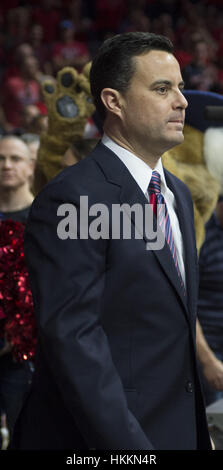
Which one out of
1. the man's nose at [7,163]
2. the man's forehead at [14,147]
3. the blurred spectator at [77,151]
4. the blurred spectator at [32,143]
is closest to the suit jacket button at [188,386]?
the blurred spectator at [77,151]

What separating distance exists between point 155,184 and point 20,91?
21.3 ft

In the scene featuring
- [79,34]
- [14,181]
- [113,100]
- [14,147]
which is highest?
[79,34]

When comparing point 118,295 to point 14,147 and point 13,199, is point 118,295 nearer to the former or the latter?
point 13,199

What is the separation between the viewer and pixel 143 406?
1668mm

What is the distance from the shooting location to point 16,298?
2611 mm


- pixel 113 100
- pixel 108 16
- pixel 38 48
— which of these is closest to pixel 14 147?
pixel 113 100

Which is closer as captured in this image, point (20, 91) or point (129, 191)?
point (129, 191)

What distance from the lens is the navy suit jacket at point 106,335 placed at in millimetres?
1539

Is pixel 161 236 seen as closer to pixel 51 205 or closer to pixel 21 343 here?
pixel 51 205

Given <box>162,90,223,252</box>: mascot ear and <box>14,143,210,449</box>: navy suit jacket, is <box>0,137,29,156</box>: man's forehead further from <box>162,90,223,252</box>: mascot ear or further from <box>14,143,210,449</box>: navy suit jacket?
<box>14,143,210,449</box>: navy suit jacket

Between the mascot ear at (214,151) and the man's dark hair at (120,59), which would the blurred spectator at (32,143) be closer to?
the mascot ear at (214,151)

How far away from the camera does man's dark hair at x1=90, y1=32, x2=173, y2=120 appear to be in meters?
1.74

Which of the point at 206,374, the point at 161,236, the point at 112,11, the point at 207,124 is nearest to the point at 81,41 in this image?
the point at 112,11

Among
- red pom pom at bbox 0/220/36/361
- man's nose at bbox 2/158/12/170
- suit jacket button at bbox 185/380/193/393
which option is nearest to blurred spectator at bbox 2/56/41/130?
man's nose at bbox 2/158/12/170
